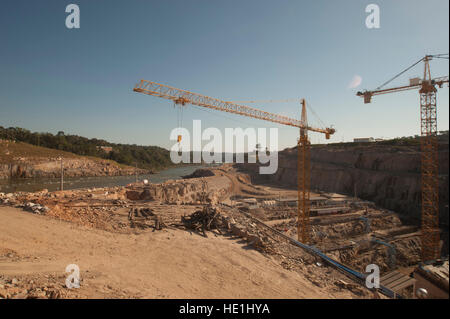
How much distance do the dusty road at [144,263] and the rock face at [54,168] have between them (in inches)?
1865

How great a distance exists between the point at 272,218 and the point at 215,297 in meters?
16.1

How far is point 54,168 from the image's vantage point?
48.9 meters

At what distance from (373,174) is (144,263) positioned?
35.3 metres

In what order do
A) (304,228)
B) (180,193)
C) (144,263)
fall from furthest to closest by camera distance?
(180,193) → (304,228) → (144,263)

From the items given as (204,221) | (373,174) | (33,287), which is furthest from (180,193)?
(373,174)

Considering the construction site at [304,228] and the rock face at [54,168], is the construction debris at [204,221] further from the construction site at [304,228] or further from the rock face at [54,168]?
the rock face at [54,168]

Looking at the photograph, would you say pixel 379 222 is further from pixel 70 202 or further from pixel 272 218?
A: pixel 70 202

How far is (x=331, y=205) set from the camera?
982 inches

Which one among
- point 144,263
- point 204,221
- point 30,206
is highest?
point 30,206

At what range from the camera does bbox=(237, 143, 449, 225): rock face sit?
24109 millimetres

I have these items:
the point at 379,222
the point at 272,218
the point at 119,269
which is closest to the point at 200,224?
the point at 119,269

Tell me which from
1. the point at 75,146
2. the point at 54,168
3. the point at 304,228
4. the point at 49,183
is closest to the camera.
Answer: the point at 304,228

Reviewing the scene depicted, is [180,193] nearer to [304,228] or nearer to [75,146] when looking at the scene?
[304,228]

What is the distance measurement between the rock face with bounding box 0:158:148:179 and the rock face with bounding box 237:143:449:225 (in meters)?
51.9
